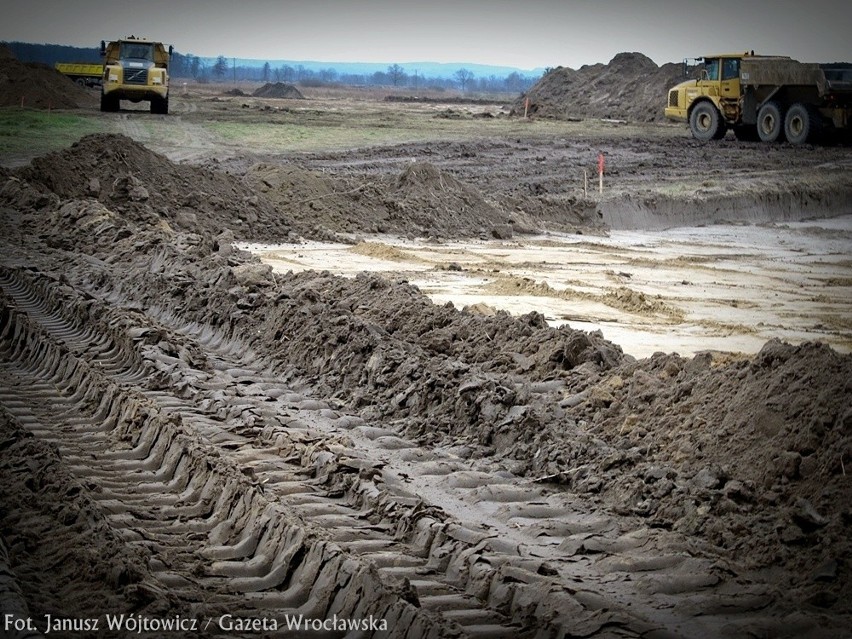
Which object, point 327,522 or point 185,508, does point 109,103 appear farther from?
point 327,522

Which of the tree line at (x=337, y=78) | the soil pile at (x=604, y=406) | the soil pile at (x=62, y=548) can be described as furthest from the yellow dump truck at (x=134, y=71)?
the tree line at (x=337, y=78)

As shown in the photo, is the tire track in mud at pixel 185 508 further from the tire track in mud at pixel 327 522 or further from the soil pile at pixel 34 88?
the soil pile at pixel 34 88

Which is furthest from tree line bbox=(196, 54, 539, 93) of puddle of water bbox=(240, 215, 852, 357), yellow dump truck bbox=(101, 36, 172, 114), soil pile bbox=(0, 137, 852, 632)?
soil pile bbox=(0, 137, 852, 632)

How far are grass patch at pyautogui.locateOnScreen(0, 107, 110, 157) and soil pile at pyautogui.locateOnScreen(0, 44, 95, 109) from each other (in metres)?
3.12

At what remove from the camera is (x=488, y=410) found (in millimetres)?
7359

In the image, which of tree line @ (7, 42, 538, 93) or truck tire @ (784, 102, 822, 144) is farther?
tree line @ (7, 42, 538, 93)

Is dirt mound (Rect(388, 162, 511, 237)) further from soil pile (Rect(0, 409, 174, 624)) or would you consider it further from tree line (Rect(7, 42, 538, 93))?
tree line (Rect(7, 42, 538, 93))

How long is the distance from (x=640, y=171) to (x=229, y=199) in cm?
1290

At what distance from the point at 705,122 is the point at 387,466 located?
2993 centimetres

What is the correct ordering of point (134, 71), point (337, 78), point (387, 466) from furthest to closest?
point (337, 78), point (134, 71), point (387, 466)

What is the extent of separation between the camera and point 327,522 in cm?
571

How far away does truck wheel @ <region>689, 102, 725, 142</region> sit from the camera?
110ft

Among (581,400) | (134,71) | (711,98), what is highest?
(134,71)

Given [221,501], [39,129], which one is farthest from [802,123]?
[221,501]
